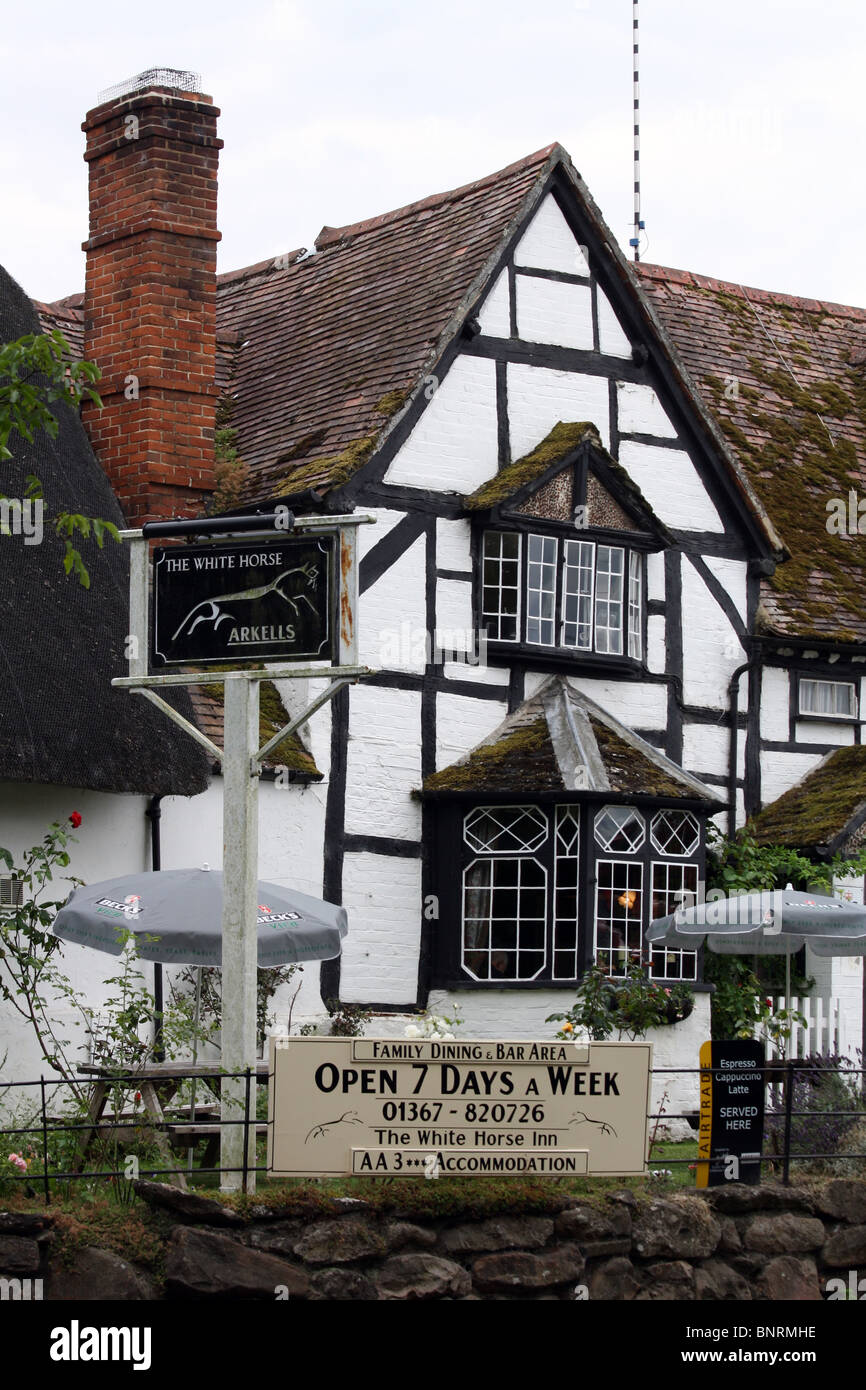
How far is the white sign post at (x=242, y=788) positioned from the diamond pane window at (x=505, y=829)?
5793 mm

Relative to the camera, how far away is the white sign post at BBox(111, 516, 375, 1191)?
10.9 metres

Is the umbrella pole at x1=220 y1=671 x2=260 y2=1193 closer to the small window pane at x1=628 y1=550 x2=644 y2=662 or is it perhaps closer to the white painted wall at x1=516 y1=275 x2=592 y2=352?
the small window pane at x1=628 y1=550 x2=644 y2=662

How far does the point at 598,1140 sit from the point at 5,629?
5.46 meters

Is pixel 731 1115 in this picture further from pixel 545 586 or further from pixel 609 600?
pixel 609 600

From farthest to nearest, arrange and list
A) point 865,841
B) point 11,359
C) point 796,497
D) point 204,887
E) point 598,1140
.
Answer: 1. point 796,497
2. point 865,841
3. point 204,887
4. point 598,1140
5. point 11,359

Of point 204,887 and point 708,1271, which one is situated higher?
point 204,887

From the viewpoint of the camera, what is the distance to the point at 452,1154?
1115 cm

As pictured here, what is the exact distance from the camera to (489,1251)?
11.1m

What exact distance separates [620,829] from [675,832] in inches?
26.8

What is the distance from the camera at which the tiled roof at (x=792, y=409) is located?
20109 mm

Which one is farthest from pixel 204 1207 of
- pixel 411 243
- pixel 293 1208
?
pixel 411 243

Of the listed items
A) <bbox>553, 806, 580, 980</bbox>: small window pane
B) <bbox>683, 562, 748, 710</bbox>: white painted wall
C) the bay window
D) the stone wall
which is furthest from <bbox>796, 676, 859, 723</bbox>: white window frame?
the stone wall

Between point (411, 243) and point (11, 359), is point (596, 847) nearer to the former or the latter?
point (411, 243)

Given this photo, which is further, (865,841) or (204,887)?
(865,841)
